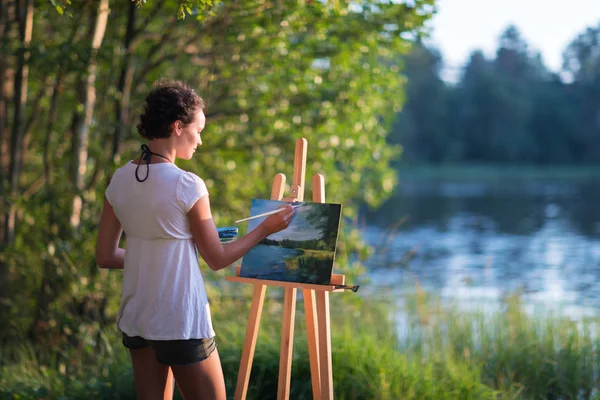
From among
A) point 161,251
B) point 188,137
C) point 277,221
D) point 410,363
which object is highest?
point 188,137

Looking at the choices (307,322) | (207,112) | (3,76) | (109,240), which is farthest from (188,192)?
(3,76)

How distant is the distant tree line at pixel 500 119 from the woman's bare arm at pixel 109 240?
50880 mm

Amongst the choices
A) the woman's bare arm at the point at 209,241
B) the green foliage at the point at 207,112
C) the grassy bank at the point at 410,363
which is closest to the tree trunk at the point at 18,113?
the green foliage at the point at 207,112

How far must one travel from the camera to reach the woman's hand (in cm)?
287

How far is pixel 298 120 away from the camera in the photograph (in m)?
6.41

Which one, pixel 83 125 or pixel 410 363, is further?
pixel 83 125

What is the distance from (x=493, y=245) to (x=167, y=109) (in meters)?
16.1

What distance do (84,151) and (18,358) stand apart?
57.0 inches

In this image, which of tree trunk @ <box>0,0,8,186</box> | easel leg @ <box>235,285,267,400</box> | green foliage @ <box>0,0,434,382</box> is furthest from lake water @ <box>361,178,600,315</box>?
tree trunk @ <box>0,0,8,186</box>

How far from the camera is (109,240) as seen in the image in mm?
Result: 2791

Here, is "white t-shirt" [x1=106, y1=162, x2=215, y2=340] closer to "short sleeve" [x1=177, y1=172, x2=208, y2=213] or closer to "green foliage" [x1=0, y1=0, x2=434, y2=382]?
"short sleeve" [x1=177, y1=172, x2=208, y2=213]

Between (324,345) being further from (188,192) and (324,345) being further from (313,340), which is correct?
(188,192)

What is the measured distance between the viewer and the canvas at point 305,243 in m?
3.21

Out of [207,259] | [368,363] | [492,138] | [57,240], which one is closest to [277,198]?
[207,259]
